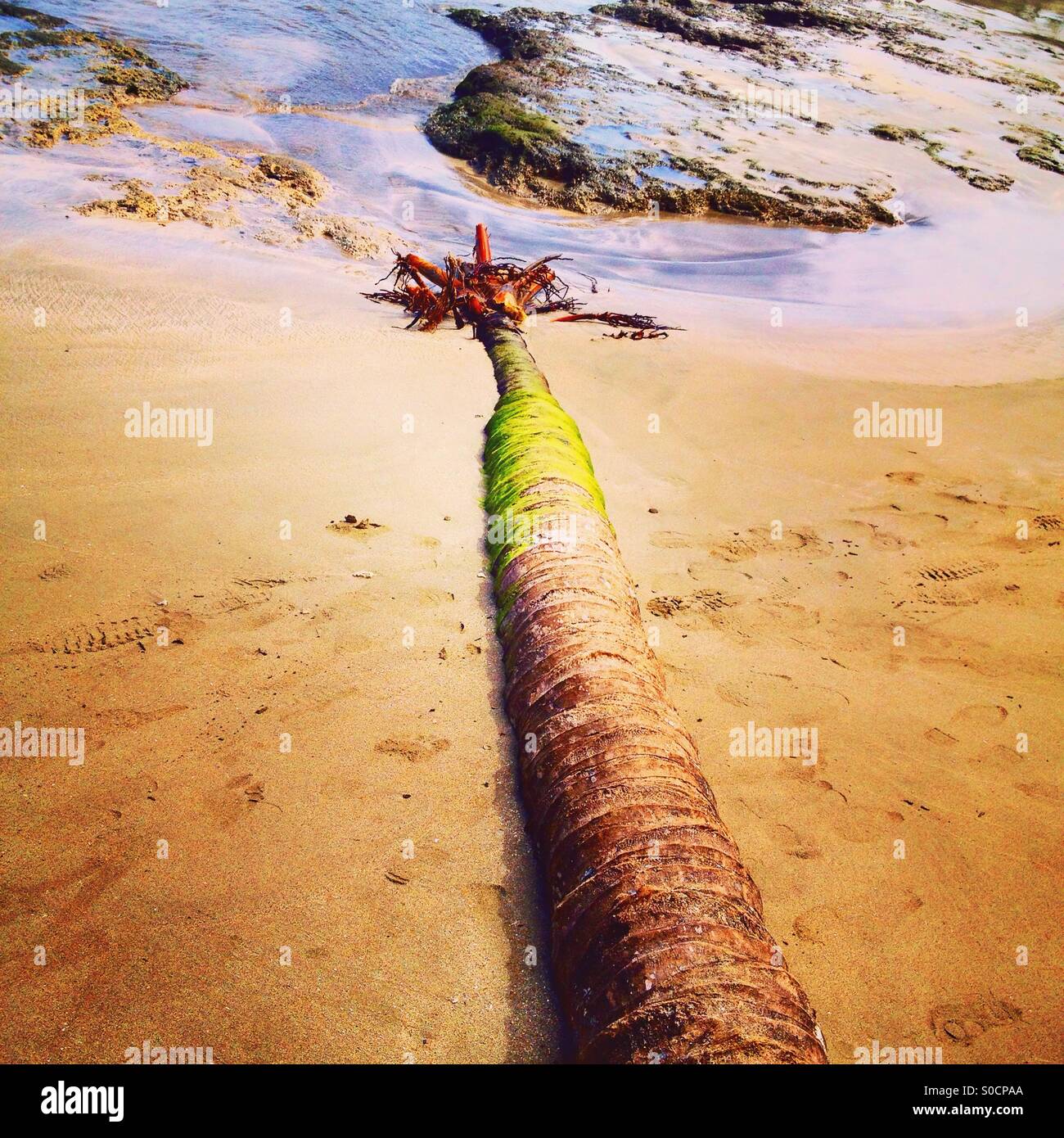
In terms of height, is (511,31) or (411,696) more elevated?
(511,31)

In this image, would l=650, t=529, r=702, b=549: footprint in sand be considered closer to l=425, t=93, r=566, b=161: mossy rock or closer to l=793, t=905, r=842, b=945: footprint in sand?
l=793, t=905, r=842, b=945: footprint in sand

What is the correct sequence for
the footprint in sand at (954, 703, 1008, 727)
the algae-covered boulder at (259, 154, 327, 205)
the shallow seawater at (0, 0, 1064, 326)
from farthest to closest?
1. the algae-covered boulder at (259, 154, 327, 205)
2. the shallow seawater at (0, 0, 1064, 326)
3. the footprint in sand at (954, 703, 1008, 727)

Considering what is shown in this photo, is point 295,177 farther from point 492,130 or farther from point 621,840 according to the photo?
point 621,840

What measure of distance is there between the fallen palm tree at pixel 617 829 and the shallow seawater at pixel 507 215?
306 inches

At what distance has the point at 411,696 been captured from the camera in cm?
393

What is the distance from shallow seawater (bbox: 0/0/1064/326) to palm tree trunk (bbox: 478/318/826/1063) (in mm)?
8034

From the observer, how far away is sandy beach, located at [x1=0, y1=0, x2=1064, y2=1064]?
275 centimetres

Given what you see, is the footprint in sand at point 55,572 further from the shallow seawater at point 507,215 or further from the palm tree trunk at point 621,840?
the shallow seawater at point 507,215

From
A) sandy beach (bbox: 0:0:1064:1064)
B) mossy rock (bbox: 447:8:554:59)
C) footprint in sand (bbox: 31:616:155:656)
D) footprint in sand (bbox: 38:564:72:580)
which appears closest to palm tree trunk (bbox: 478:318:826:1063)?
sandy beach (bbox: 0:0:1064:1064)

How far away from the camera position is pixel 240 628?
4188mm

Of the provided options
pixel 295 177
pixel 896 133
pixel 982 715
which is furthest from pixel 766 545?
pixel 896 133

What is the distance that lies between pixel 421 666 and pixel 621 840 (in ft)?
5.61

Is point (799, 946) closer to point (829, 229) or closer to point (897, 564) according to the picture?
point (897, 564)

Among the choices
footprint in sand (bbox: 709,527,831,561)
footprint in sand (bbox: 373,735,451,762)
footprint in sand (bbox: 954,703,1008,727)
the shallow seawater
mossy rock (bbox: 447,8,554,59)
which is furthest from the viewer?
mossy rock (bbox: 447,8,554,59)
